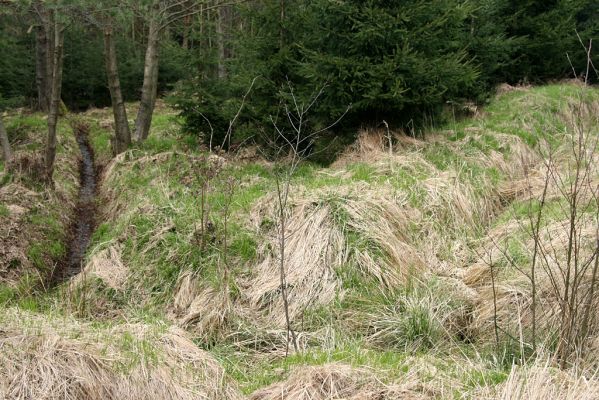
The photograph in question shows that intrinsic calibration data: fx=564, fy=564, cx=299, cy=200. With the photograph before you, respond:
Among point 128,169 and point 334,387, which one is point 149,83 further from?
point 334,387

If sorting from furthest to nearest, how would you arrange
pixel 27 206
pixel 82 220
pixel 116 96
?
pixel 116 96
pixel 82 220
pixel 27 206

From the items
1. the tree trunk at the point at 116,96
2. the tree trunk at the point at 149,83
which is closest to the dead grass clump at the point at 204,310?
the tree trunk at the point at 116,96

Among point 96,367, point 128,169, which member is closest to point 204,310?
point 96,367

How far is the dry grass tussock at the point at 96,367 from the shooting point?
3.50 meters

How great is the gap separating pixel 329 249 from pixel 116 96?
647cm

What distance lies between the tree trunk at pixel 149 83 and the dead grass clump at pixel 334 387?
792 cm

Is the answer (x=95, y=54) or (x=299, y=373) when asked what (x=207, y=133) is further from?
(x=95, y=54)

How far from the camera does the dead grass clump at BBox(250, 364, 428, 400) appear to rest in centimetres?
350

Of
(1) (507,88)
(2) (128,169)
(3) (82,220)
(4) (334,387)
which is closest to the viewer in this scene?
(4) (334,387)

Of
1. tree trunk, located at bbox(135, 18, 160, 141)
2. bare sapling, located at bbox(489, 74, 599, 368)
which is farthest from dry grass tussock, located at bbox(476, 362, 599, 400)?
tree trunk, located at bbox(135, 18, 160, 141)

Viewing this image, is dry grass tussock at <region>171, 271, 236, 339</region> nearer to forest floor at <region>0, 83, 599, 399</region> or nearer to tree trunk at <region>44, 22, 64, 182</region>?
forest floor at <region>0, 83, 599, 399</region>

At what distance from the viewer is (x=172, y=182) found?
8.32 m

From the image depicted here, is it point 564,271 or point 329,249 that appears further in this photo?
point 329,249

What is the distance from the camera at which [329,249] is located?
5.81 meters
